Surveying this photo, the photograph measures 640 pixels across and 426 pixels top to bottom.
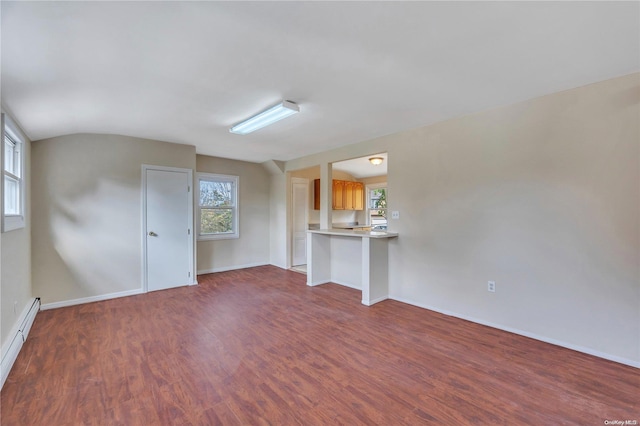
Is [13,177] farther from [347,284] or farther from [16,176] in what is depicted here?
[347,284]

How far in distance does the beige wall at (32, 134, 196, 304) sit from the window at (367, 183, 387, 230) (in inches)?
207

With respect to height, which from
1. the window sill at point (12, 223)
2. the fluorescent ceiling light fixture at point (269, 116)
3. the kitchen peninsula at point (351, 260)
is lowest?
the kitchen peninsula at point (351, 260)

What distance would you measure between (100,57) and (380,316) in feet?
11.7

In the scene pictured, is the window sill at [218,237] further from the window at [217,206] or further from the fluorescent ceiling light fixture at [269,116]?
the fluorescent ceiling light fixture at [269,116]

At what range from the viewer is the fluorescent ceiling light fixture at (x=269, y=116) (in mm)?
2721

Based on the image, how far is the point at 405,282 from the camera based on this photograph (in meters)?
3.75

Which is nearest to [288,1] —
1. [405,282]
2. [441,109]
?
[441,109]

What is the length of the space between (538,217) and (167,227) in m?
5.03

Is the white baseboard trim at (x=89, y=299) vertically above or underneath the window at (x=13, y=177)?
underneath

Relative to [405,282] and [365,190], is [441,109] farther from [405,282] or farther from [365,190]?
[365,190]

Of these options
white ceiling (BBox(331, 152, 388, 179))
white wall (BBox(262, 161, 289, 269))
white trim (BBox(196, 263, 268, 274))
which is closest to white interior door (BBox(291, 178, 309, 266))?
white wall (BBox(262, 161, 289, 269))

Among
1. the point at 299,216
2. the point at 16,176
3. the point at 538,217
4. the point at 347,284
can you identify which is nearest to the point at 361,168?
the point at 299,216

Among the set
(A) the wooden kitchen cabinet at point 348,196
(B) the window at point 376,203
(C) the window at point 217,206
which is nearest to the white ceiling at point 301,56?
(C) the window at point 217,206

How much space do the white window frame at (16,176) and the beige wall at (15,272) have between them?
0.07 meters
